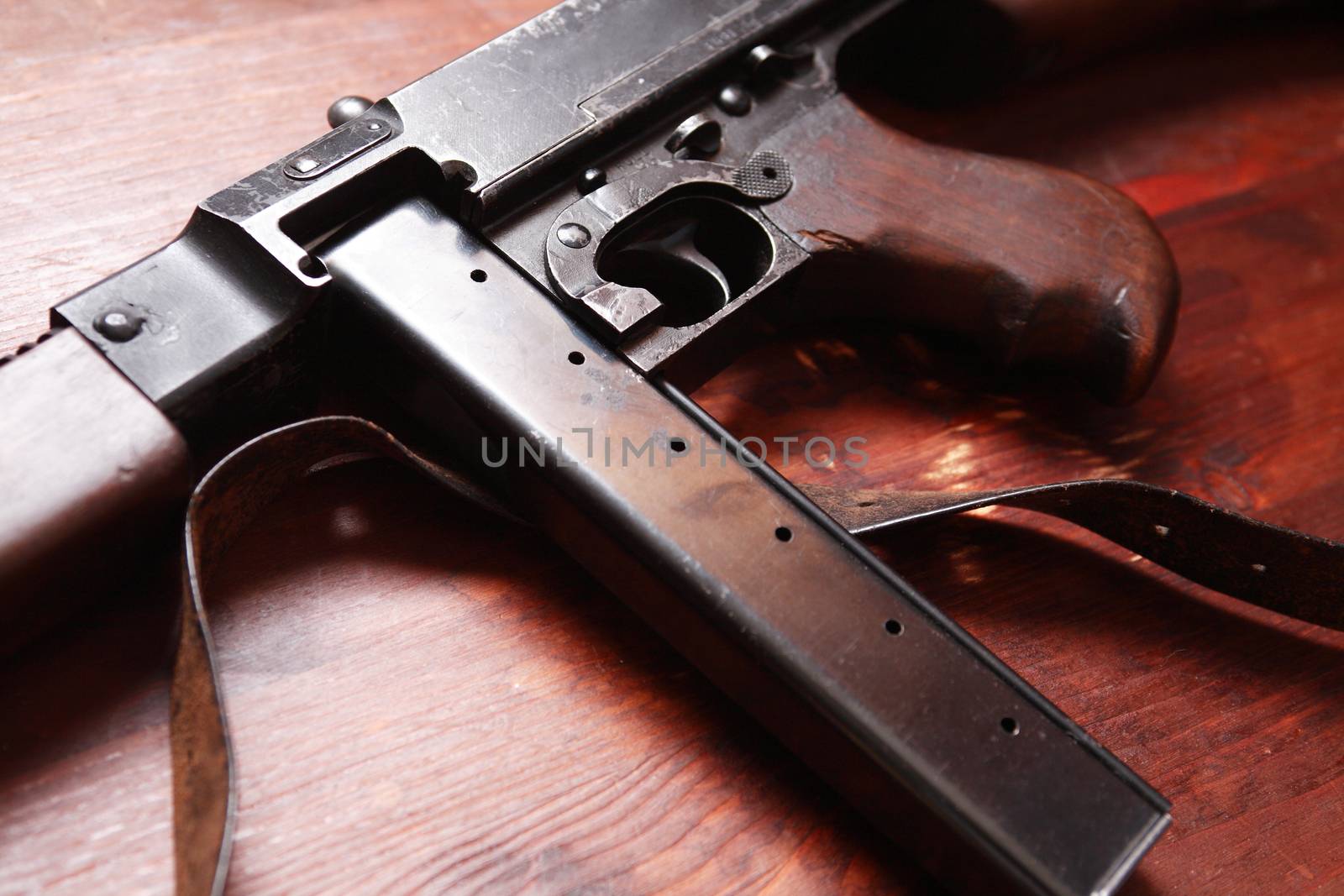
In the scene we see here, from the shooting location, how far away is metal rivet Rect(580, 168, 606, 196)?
34.8 inches

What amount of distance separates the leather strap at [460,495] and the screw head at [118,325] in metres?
0.10

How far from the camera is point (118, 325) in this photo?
2.39 feet

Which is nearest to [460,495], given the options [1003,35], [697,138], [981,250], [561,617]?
[561,617]

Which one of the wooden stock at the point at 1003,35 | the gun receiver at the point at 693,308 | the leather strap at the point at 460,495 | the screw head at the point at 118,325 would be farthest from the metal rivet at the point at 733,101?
the screw head at the point at 118,325

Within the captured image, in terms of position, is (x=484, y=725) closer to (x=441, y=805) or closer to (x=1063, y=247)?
(x=441, y=805)

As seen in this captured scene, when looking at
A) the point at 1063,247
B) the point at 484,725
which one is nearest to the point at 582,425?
the point at 484,725

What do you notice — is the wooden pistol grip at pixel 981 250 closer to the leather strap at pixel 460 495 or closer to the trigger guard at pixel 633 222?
the trigger guard at pixel 633 222

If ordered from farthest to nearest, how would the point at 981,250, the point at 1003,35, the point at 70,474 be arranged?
the point at 1003,35, the point at 981,250, the point at 70,474

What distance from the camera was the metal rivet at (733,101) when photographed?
960 millimetres

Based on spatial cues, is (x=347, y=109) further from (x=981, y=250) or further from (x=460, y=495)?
(x=981, y=250)

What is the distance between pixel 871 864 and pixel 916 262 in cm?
50

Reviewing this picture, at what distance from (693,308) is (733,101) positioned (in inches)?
7.3

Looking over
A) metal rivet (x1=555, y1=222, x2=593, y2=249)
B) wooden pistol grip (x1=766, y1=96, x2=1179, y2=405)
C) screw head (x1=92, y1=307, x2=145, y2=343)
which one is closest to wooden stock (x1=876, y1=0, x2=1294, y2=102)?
wooden pistol grip (x1=766, y1=96, x2=1179, y2=405)

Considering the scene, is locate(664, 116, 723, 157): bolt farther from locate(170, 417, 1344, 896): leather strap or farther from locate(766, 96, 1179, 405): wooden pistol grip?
locate(170, 417, 1344, 896): leather strap
